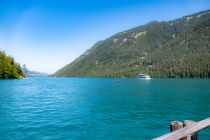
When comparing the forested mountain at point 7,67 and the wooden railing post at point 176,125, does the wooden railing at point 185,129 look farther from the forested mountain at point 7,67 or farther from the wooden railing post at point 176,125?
the forested mountain at point 7,67

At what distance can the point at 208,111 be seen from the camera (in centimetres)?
3966

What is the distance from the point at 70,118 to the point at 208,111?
21024 millimetres

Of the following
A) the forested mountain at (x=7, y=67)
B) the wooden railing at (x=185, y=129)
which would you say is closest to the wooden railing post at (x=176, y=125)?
the wooden railing at (x=185, y=129)

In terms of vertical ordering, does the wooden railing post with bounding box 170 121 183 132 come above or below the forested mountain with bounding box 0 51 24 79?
below

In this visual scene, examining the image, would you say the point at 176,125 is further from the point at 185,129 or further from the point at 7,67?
the point at 7,67

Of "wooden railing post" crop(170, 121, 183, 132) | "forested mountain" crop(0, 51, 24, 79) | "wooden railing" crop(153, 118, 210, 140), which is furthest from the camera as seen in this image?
"forested mountain" crop(0, 51, 24, 79)

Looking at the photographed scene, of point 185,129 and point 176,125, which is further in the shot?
point 176,125

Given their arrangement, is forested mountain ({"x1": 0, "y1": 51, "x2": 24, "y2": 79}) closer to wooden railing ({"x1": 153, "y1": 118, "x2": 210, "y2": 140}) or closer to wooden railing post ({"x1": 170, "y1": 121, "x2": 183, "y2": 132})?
wooden railing post ({"x1": 170, "y1": 121, "x2": 183, "y2": 132})

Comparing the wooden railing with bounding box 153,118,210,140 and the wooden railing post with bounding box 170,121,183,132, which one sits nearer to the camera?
the wooden railing with bounding box 153,118,210,140

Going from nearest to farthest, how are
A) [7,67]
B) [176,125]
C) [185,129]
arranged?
[185,129] < [176,125] < [7,67]

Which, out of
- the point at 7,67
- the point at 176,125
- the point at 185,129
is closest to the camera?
the point at 185,129

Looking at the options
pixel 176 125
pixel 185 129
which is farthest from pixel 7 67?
pixel 185 129

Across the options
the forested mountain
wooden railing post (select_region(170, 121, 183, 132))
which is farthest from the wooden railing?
the forested mountain

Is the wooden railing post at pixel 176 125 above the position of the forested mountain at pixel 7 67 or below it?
below
